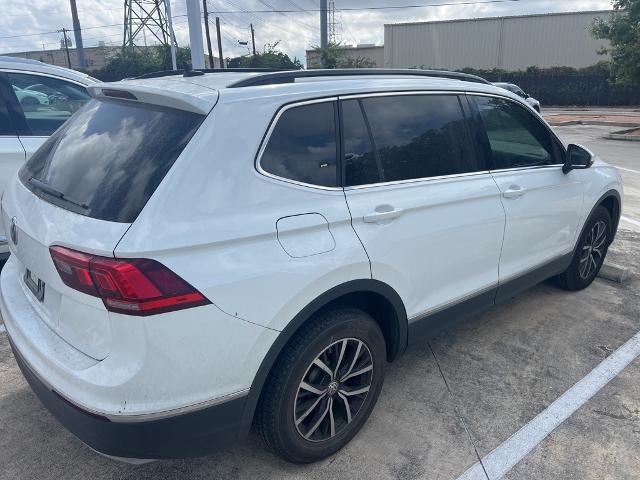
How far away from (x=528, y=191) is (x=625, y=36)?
16.8m

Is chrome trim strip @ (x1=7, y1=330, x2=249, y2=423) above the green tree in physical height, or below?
below

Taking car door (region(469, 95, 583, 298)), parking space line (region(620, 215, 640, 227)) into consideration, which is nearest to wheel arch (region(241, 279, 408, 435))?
car door (region(469, 95, 583, 298))

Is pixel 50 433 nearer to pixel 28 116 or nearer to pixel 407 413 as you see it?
pixel 407 413

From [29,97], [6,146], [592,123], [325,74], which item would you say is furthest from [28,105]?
[592,123]

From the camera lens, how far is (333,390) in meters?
2.54

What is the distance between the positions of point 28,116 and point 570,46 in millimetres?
44728

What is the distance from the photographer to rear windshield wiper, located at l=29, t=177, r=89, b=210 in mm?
2123

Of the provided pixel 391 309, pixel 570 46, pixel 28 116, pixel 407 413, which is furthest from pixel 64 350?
pixel 570 46

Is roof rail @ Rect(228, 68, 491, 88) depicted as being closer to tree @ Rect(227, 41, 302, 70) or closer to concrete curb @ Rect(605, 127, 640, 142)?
concrete curb @ Rect(605, 127, 640, 142)

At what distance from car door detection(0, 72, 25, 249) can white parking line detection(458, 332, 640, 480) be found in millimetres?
3763

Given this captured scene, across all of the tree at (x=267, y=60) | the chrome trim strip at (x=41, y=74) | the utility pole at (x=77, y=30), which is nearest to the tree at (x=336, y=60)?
Result: the tree at (x=267, y=60)

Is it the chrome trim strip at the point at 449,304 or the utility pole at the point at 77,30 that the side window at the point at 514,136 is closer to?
the chrome trim strip at the point at 449,304

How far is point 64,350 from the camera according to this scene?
212cm

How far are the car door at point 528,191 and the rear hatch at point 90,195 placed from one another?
6.64 feet
